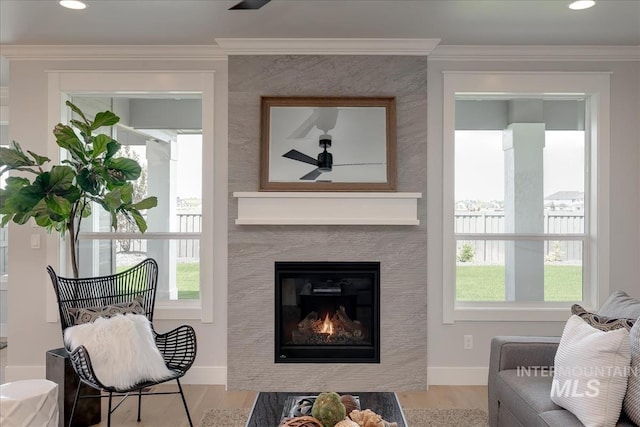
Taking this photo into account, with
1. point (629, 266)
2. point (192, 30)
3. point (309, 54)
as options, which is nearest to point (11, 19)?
point (192, 30)

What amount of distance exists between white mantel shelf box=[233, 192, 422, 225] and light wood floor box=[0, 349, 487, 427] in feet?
4.20

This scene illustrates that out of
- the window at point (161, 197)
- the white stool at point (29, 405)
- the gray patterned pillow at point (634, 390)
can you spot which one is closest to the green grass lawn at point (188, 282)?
the window at point (161, 197)

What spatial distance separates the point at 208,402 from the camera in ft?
11.5

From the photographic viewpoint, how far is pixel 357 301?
3836 millimetres

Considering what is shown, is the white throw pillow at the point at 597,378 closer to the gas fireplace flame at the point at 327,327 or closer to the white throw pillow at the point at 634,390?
the white throw pillow at the point at 634,390

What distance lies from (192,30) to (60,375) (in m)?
2.42

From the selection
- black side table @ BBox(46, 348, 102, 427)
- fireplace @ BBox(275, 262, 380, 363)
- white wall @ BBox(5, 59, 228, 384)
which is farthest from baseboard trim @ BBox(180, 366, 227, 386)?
black side table @ BBox(46, 348, 102, 427)

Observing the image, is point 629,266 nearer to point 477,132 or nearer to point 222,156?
point 477,132

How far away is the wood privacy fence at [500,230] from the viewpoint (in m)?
3.99

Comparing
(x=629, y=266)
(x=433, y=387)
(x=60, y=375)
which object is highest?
(x=629, y=266)

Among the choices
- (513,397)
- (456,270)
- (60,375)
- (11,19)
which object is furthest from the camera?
(456,270)

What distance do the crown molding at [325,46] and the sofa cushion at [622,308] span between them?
2147mm

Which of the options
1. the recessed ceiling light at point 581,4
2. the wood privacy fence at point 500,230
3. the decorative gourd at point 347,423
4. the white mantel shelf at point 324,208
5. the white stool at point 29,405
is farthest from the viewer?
the wood privacy fence at point 500,230

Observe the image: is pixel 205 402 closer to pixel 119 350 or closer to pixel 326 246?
pixel 119 350
